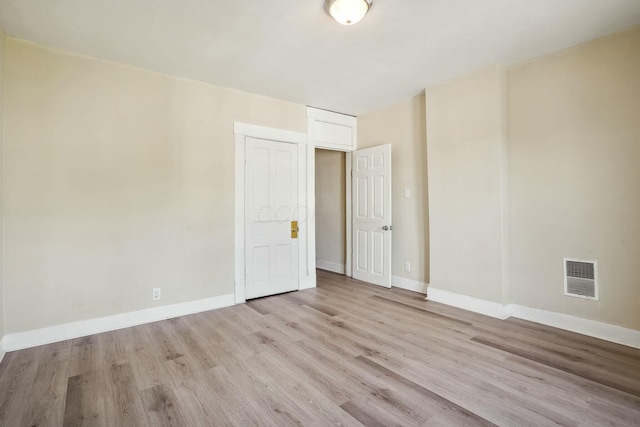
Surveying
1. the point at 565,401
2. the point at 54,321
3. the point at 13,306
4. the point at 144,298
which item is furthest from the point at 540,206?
the point at 13,306

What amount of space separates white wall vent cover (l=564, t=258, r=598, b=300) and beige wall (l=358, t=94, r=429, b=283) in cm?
152

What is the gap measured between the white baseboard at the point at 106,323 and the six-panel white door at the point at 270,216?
0.55 meters

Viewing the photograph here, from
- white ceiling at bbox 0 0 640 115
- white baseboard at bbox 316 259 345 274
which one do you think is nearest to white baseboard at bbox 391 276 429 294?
white baseboard at bbox 316 259 345 274

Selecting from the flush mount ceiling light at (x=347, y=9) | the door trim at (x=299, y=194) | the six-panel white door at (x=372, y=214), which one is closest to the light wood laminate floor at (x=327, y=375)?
the door trim at (x=299, y=194)

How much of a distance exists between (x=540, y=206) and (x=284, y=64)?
3.08 meters

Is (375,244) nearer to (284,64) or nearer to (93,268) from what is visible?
(284,64)

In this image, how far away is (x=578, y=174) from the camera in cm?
291

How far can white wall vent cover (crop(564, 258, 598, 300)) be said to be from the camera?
283 cm

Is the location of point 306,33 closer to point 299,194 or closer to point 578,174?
point 299,194

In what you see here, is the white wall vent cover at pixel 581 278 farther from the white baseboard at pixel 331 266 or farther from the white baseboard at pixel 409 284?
the white baseboard at pixel 331 266

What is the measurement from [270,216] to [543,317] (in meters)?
3.34

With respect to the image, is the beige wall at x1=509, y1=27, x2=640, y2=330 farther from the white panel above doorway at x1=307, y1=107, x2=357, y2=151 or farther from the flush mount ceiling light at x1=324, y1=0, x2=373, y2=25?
the white panel above doorway at x1=307, y1=107, x2=357, y2=151

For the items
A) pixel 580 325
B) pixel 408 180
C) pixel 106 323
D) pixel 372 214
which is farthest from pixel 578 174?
pixel 106 323

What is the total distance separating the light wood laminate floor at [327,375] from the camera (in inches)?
70.0
